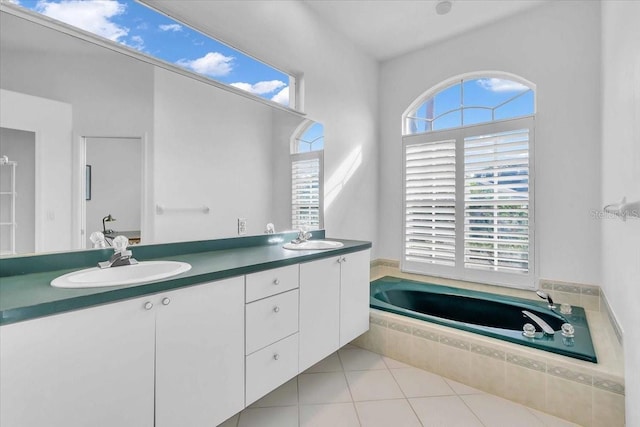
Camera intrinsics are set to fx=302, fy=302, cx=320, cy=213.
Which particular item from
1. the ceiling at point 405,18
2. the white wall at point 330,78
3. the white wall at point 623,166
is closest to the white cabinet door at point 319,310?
the white wall at point 330,78

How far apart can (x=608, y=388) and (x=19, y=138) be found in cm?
282

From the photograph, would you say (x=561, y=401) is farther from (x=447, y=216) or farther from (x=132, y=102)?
(x=132, y=102)

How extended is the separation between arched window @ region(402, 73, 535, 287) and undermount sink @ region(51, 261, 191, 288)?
2397 mm

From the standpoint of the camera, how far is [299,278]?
1669 millimetres

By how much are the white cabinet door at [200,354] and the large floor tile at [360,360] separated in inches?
38.3

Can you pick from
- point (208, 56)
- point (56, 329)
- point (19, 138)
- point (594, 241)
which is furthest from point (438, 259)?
point (19, 138)

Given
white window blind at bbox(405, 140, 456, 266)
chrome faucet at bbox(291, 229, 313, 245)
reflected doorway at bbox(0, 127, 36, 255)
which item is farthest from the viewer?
white window blind at bbox(405, 140, 456, 266)

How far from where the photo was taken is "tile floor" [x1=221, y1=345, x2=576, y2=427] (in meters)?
1.55

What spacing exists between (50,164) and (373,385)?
2.04m

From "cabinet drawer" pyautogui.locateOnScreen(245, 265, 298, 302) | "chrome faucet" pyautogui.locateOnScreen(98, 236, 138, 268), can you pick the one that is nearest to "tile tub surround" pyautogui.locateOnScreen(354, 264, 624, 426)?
"cabinet drawer" pyautogui.locateOnScreen(245, 265, 298, 302)

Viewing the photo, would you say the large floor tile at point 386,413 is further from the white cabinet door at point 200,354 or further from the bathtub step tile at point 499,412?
the white cabinet door at point 200,354

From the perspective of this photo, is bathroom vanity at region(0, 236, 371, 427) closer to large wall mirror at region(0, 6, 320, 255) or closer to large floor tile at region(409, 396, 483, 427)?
large wall mirror at region(0, 6, 320, 255)

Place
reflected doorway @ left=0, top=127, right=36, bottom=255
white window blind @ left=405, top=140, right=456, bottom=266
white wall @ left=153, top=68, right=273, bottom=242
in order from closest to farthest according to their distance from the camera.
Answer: reflected doorway @ left=0, top=127, right=36, bottom=255 < white wall @ left=153, top=68, right=273, bottom=242 < white window blind @ left=405, top=140, right=456, bottom=266

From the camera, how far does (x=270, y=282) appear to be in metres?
1.50
